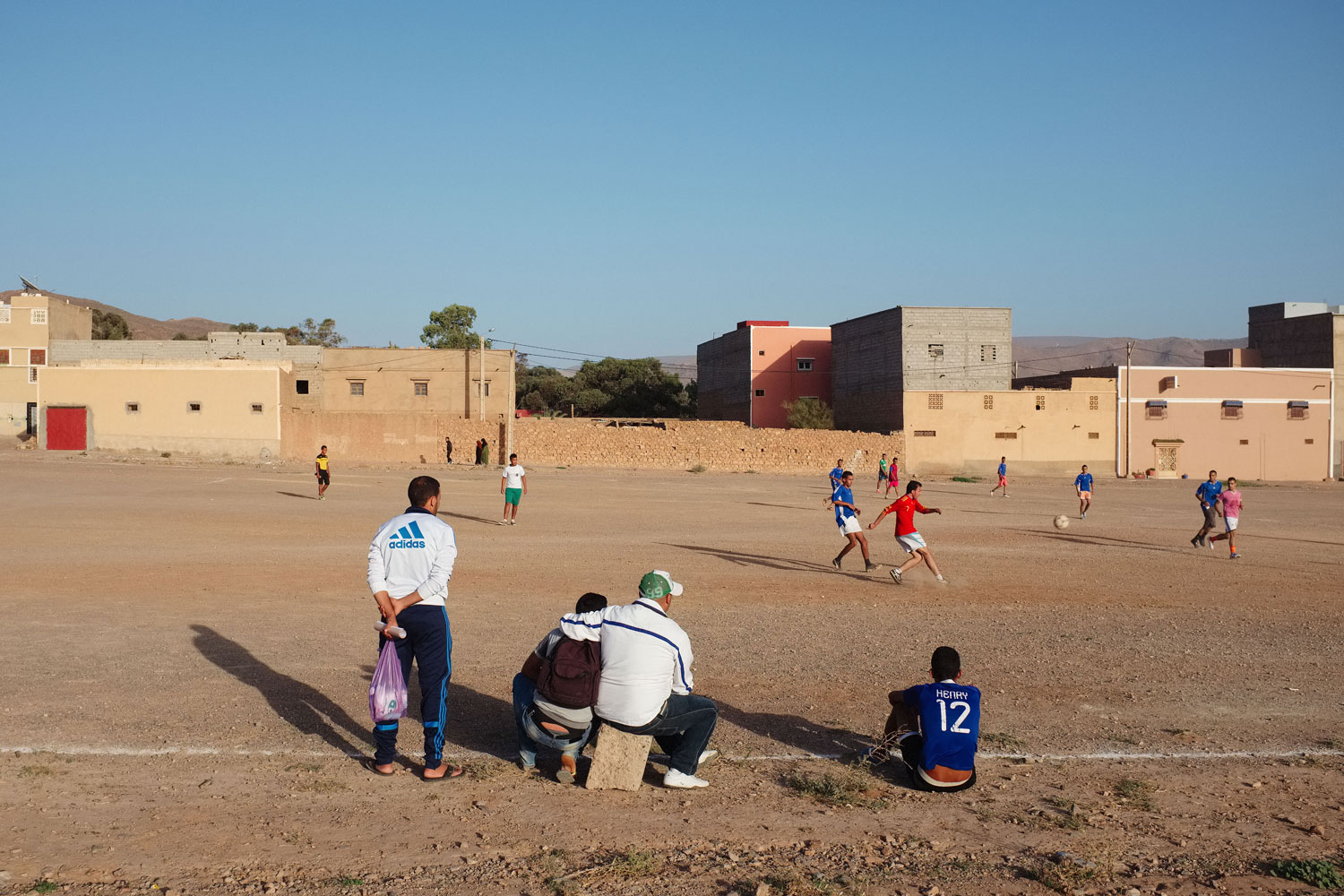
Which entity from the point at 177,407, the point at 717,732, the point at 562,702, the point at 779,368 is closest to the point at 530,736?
the point at 562,702

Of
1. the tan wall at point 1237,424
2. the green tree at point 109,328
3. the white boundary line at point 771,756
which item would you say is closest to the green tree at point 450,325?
the green tree at point 109,328

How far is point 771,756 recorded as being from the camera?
22.9 ft

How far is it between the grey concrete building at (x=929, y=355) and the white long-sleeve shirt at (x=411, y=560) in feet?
173

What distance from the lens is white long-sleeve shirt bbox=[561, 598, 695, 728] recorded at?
6211 millimetres

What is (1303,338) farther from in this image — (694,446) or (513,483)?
(513,483)

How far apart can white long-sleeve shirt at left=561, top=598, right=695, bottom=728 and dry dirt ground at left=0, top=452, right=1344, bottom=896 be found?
521mm

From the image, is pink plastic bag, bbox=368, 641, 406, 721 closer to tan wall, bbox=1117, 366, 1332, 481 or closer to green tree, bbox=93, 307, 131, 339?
tan wall, bbox=1117, 366, 1332, 481

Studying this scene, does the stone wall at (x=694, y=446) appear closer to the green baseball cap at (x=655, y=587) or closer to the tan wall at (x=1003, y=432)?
the tan wall at (x=1003, y=432)

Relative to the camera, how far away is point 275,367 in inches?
2019

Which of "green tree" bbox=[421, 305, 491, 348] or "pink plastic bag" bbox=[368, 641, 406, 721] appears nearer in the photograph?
"pink plastic bag" bbox=[368, 641, 406, 721]

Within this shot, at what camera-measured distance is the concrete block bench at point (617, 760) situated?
6.23m

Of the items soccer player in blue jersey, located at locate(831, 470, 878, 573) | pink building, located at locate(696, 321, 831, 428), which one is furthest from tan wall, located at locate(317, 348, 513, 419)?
soccer player in blue jersey, located at locate(831, 470, 878, 573)

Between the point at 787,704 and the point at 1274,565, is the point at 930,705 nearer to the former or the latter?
the point at 787,704

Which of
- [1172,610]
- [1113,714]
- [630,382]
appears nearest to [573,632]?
[1113,714]
